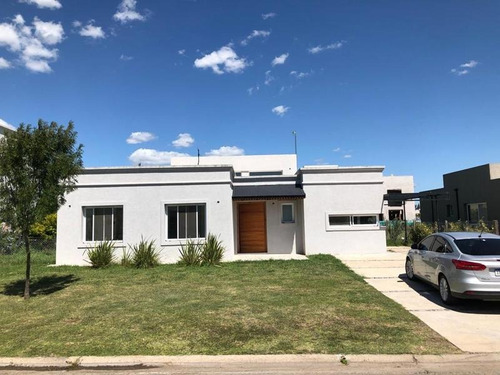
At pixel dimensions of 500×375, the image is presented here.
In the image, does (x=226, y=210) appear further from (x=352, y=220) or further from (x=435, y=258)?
(x=435, y=258)

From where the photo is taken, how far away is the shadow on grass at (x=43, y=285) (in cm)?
995

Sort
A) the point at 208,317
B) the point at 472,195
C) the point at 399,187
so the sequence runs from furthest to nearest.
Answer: the point at 399,187 < the point at 472,195 < the point at 208,317

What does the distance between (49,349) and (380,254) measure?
13844 mm

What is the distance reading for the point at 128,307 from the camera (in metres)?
8.03

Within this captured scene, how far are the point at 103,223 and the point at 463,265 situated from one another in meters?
13.2

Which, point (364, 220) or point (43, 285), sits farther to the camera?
point (364, 220)

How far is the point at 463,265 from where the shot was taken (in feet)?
24.5

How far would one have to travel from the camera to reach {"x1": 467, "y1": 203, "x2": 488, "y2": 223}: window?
91.2 feet

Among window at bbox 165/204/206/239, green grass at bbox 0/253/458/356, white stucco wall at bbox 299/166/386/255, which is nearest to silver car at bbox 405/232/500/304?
green grass at bbox 0/253/458/356

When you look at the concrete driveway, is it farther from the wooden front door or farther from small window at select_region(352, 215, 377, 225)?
the wooden front door

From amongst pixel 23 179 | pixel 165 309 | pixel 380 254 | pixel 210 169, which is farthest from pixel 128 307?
pixel 380 254

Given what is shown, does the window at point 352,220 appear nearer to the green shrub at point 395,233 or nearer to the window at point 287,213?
the window at point 287,213

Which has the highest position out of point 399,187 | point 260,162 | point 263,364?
point 260,162

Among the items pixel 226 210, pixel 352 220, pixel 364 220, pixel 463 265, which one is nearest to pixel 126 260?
pixel 226 210
